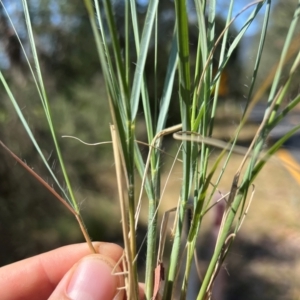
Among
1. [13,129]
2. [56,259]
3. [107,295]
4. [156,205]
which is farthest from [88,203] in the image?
[156,205]

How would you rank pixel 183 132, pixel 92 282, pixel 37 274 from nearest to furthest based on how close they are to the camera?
pixel 183 132, pixel 92 282, pixel 37 274

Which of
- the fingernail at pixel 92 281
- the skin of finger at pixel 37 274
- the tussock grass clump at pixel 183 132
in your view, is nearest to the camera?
the tussock grass clump at pixel 183 132

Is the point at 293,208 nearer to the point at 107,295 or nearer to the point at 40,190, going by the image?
the point at 40,190

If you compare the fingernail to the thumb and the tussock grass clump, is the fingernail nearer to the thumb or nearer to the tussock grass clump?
the thumb

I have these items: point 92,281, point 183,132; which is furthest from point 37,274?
point 183,132

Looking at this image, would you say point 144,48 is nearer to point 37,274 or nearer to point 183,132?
point 183,132

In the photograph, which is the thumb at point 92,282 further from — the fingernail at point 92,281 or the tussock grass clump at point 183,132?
the tussock grass clump at point 183,132

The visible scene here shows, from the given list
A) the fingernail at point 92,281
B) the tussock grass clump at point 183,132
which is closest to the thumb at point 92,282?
the fingernail at point 92,281
